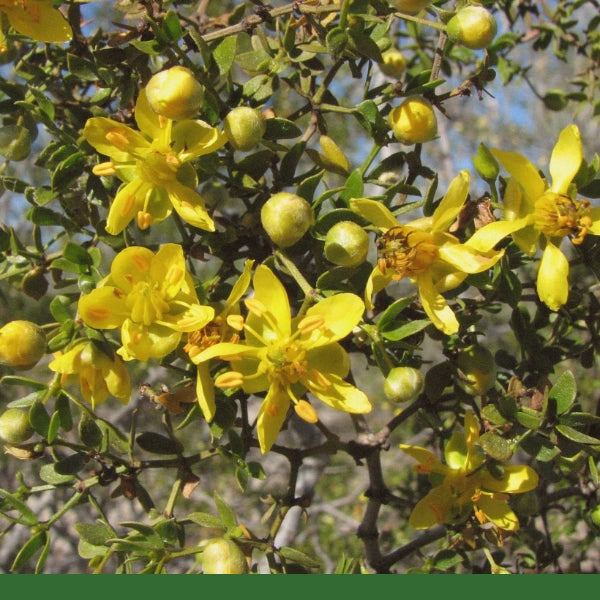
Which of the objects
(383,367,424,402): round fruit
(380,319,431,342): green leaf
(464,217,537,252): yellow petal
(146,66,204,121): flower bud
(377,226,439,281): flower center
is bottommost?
(383,367,424,402): round fruit

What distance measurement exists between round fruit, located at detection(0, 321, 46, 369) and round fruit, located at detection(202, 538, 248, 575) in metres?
0.42

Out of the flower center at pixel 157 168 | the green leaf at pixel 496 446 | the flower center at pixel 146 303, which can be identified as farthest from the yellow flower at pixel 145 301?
the green leaf at pixel 496 446

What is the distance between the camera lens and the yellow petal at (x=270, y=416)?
3.46 ft

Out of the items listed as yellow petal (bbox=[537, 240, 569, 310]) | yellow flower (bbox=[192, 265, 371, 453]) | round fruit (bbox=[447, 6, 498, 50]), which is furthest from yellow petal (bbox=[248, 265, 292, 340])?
round fruit (bbox=[447, 6, 498, 50])

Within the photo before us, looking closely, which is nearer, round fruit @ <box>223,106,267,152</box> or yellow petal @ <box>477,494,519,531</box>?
round fruit @ <box>223,106,267,152</box>

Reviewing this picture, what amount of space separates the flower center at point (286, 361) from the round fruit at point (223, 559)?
272 mm

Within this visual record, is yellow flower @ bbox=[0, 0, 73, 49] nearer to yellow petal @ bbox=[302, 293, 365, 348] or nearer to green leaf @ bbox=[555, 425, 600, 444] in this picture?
yellow petal @ bbox=[302, 293, 365, 348]

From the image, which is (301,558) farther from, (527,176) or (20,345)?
(527,176)

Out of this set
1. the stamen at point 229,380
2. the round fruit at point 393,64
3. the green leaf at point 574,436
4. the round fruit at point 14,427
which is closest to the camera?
the stamen at point 229,380

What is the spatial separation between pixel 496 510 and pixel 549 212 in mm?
544

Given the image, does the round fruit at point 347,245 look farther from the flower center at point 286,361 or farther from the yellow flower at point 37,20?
the yellow flower at point 37,20

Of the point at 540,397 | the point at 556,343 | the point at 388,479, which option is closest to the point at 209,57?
the point at 540,397

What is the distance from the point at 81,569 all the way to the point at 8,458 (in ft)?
2.45

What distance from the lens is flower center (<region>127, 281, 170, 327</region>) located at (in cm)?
108
